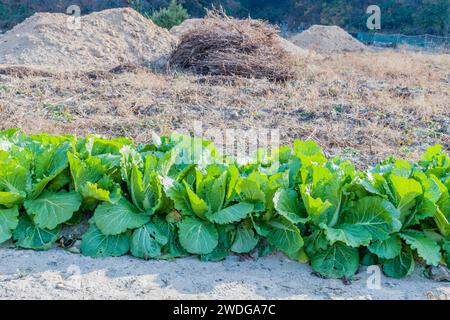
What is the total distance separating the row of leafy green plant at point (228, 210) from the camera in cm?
298

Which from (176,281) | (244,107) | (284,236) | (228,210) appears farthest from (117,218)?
(244,107)

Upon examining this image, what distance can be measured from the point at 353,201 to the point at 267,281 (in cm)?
71

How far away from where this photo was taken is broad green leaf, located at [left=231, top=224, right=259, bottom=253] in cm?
306

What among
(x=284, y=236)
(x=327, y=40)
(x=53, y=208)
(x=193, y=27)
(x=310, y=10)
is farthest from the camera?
(x=310, y=10)

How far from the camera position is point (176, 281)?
2824 mm

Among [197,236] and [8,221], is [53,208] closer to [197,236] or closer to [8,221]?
[8,221]

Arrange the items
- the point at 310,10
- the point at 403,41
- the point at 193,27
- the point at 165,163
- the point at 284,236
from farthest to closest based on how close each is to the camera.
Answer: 1. the point at 310,10
2. the point at 403,41
3. the point at 193,27
4. the point at 165,163
5. the point at 284,236

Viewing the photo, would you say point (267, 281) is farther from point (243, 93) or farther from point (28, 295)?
point (243, 93)

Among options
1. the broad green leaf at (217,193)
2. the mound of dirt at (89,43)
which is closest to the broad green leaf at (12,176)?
the broad green leaf at (217,193)

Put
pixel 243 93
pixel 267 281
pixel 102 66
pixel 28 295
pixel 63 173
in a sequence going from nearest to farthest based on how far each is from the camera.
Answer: pixel 28 295, pixel 267 281, pixel 63 173, pixel 243 93, pixel 102 66

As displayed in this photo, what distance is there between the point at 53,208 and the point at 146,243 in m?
0.57

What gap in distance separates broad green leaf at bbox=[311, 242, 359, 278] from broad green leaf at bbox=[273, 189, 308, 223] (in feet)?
0.74

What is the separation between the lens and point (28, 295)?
8.71 feet

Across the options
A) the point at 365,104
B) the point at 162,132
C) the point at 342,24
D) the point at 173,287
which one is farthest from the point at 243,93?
the point at 342,24
